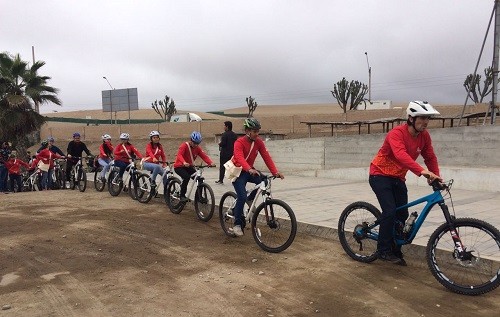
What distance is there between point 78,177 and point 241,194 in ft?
29.2

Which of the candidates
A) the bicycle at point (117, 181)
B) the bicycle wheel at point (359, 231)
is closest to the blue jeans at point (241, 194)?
the bicycle wheel at point (359, 231)

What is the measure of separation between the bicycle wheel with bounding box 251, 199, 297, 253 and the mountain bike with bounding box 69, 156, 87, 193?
8.79 metres

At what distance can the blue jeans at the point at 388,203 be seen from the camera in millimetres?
4770

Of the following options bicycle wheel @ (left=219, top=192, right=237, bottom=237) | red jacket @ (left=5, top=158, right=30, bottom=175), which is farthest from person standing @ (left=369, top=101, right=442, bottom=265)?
red jacket @ (left=5, top=158, right=30, bottom=175)

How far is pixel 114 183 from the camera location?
455 inches

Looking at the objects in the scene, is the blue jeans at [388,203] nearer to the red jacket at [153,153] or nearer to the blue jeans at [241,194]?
the blue jeans at [241,194]

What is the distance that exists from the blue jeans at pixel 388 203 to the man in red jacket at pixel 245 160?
1674mm

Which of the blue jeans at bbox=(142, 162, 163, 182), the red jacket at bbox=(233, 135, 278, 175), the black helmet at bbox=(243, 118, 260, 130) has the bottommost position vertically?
the blue jeans at bbox=(142, 162, 163, 182)

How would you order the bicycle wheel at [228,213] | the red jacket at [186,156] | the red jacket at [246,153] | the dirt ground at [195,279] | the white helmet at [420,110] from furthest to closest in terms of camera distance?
1. the red jacket at [186,156]
2. the bicycle wheel at [228,213]
3. the red jacket at [246,153]
4. the white helmet at [420,110]
5. the dirt ground at [195,279]

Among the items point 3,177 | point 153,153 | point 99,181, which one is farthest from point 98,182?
point 3,177

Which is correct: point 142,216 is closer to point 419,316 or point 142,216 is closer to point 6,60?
point 419,316

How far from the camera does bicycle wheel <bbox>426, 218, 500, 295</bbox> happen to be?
4078mm

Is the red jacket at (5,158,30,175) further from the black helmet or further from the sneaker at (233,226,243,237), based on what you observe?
the black helmet

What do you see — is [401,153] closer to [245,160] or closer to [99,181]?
[245,160]
